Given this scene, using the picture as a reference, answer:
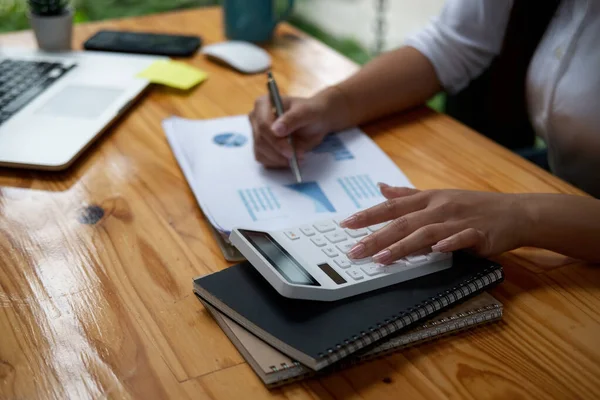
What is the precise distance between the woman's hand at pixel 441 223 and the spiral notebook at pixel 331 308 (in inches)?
1.2

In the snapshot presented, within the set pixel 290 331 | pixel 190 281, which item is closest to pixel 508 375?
pixel 290 331

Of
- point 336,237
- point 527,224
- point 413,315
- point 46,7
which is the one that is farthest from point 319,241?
point 46,7

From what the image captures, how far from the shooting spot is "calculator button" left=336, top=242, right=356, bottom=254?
674 millimetres

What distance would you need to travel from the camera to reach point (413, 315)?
606 millimetres

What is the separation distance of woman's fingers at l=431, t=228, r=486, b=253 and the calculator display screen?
137mm

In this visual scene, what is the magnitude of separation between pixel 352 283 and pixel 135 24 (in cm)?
95

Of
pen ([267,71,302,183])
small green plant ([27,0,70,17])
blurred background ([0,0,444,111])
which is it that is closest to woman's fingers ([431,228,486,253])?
pen ([267,71,302,183])

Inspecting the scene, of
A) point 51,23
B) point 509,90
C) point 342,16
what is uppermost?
point 51,23

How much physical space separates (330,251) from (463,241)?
5.3 inches

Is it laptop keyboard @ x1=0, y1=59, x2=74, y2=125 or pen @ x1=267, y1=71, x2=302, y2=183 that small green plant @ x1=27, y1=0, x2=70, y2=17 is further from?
pen @ x1=267, y1=71, x2=302, y2=183

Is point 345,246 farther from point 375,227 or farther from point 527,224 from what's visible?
point 527,224

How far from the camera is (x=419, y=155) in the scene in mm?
946

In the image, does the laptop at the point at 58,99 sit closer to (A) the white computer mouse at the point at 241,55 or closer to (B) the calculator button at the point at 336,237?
(A) the white computer mouse at the point at 241,55

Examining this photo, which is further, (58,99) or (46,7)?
(46,7)
